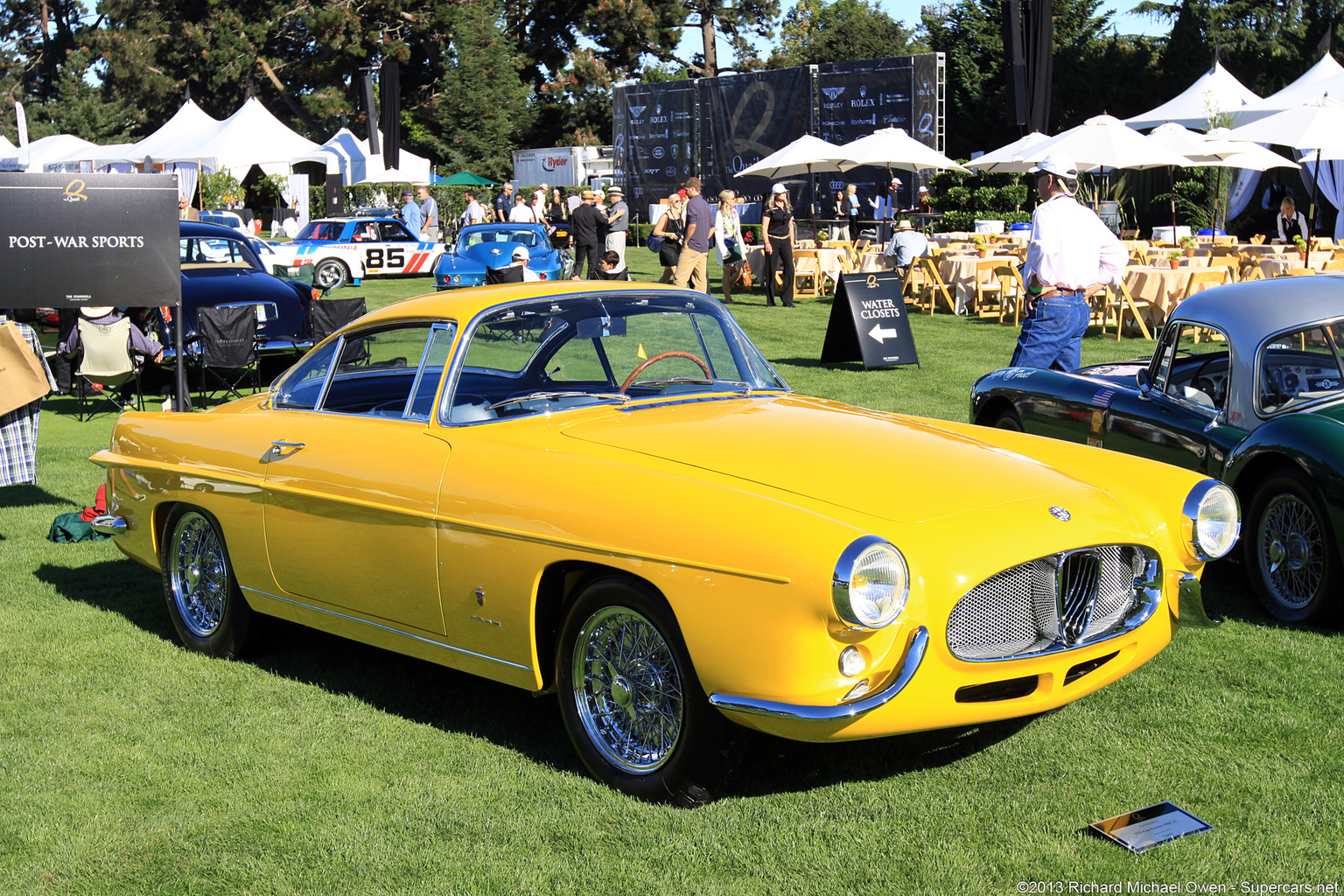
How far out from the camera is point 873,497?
3754mm

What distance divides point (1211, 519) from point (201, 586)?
4.15 metres

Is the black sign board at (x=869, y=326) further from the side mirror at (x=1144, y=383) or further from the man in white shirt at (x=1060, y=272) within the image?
the side mirror at (x=1144, y=383)

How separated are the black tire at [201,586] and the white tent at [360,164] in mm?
37383

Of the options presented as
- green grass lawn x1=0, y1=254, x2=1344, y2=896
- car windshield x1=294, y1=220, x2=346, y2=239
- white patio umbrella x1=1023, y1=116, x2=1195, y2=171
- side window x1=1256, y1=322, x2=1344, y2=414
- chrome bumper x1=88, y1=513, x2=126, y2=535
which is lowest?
green grass lawn x1=0, y1=254, x2=1344, y2=896

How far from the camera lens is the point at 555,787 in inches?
160

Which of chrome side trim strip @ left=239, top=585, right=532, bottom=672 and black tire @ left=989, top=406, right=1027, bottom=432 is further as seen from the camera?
black tire @ left=989, top=406, right=1027, bottom=432

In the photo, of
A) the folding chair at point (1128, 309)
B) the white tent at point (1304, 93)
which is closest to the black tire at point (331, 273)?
the folding chair at point (1128, 309)

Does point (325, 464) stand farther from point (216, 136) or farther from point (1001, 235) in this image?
point (216, 136)

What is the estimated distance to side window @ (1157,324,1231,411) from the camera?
6.28 metres

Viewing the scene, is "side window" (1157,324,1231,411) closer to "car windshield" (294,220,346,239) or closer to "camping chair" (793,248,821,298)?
"camping chair" (793,248,821,298)

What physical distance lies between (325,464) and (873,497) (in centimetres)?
216

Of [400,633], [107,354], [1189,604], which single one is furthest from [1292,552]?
[107,354]

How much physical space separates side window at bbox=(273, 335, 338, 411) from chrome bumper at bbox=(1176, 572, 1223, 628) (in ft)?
11.1

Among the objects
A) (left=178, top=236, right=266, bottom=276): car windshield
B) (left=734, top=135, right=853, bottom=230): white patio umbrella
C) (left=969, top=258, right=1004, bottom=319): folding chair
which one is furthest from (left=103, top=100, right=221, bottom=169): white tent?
(left=969, top=258, right=1004, bottom=319): folding chair
